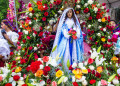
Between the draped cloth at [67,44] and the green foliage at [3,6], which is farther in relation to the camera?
the green foliage at [3,6]

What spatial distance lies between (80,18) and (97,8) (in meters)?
0.54

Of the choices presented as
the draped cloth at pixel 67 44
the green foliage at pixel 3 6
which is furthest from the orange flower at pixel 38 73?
the green foliage at pixel 3 6

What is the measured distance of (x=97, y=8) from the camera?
349cm

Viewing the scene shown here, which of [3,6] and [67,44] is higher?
[3,6]

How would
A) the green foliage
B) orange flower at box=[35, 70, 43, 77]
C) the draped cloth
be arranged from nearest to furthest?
orange flower at box=[35, 70, 43, 77], the draped cloth, the green foliage

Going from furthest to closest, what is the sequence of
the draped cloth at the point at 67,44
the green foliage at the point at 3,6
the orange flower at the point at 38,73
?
the green foliage at the point at 3,6, the draped cloth at the point at 67,44, the orange flower at the point at 38,73

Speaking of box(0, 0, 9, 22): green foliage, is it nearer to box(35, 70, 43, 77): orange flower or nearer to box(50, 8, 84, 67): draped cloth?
box(50, 8, 84, 67): draped cloth

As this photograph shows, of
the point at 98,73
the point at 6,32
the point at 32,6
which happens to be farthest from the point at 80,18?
the point at 98,73

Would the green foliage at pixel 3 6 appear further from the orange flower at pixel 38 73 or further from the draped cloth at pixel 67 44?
the orange flower at pixel 38 73

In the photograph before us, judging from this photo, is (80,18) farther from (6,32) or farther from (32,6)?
(6,32)

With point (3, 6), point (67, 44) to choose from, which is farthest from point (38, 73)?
point (3, 6)

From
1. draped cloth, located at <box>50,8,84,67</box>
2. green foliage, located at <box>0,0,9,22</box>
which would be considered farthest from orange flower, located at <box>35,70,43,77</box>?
green foliage, located at <box>0,0,9,22</box>

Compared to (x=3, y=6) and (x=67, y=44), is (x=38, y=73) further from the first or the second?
(x=3, y=6)

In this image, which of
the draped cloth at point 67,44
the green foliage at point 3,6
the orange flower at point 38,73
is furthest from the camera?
the green foliage at point 3,6
